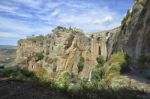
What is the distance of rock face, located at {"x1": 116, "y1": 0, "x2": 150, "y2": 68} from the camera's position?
35000 mm

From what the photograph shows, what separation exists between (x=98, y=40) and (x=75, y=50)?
829 centimetres

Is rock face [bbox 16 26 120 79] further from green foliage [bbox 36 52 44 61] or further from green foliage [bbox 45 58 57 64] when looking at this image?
green foliage [bbox 36 52 44 61]

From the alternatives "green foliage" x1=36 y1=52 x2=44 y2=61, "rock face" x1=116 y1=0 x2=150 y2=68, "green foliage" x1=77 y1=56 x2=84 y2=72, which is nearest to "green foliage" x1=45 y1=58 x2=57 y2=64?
"green foliage" x1=36 y1=52 x2=44 y2=61

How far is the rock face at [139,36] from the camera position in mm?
35000

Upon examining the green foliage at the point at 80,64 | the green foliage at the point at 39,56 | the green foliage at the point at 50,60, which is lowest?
the green foliage at the point at 80,64

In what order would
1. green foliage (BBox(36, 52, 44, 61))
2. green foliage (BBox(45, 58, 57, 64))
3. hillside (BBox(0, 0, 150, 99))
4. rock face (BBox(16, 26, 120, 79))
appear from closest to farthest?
hillside (BBox(0, 0, 150, 99))
rock face (BBox(16, 26, 120, 79))
green foliage (BBox(45, 58, 57, 64))
green foliage (BBox(36, 52, 44, 61))

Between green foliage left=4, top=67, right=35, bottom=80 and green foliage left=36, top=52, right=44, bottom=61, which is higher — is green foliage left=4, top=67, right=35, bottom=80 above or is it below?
above

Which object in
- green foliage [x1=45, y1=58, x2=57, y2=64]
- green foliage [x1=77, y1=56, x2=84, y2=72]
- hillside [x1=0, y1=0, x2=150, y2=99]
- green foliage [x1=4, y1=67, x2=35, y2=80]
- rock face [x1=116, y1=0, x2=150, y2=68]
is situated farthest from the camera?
green foliage [x1=77, y1=56, x2=84, y2=72]

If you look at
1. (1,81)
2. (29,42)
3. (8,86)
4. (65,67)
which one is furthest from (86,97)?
(29,42)

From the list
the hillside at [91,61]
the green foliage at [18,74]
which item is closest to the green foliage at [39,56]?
the hillside at [91,61]

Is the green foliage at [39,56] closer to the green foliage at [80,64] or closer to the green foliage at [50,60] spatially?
the green foliage at [50,60]

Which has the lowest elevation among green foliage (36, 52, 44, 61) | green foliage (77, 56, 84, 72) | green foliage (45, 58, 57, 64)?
green foliage (77, 56, 84, 72)

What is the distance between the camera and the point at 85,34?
313 ft

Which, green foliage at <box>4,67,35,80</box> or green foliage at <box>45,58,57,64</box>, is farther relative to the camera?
green foliage at <box>45,58,57,64</box>
